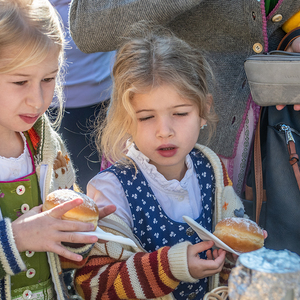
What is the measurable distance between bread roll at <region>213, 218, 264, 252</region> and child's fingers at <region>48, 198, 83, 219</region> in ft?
1.69

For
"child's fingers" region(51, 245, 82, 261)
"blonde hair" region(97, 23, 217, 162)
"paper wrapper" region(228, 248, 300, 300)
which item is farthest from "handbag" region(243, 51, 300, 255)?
"paper wrapper" region(228, 248, 300, 300)

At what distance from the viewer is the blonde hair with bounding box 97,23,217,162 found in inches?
61.4

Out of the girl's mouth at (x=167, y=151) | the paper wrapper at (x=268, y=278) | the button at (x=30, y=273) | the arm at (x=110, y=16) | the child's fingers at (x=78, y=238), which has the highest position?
the arm at (x=110, y=16)

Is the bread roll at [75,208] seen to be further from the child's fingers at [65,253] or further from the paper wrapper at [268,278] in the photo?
the paper wrapper at [268,278]

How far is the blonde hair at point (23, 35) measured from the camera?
50.7 inches

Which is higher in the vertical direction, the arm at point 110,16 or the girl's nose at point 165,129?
the arm at point 110,16

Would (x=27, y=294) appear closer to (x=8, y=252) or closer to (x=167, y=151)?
(x=8, y=252)

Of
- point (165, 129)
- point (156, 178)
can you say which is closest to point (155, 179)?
point (156, 178)

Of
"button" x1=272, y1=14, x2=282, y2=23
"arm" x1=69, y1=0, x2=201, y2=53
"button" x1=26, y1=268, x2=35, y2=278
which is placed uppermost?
"arm" x1=69, y1=0, x2=201, y2=53

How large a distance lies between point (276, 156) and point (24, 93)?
1109mm

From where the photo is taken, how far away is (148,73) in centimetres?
157

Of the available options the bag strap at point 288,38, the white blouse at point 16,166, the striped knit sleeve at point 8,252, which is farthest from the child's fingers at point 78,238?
the bag strap at point 288,38

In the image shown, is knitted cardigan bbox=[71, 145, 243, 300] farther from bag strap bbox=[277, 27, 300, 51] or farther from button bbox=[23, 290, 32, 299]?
bag strap bbox=[277, 27, 300, 51]

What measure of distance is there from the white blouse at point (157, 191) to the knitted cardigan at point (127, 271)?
0.33 feet
